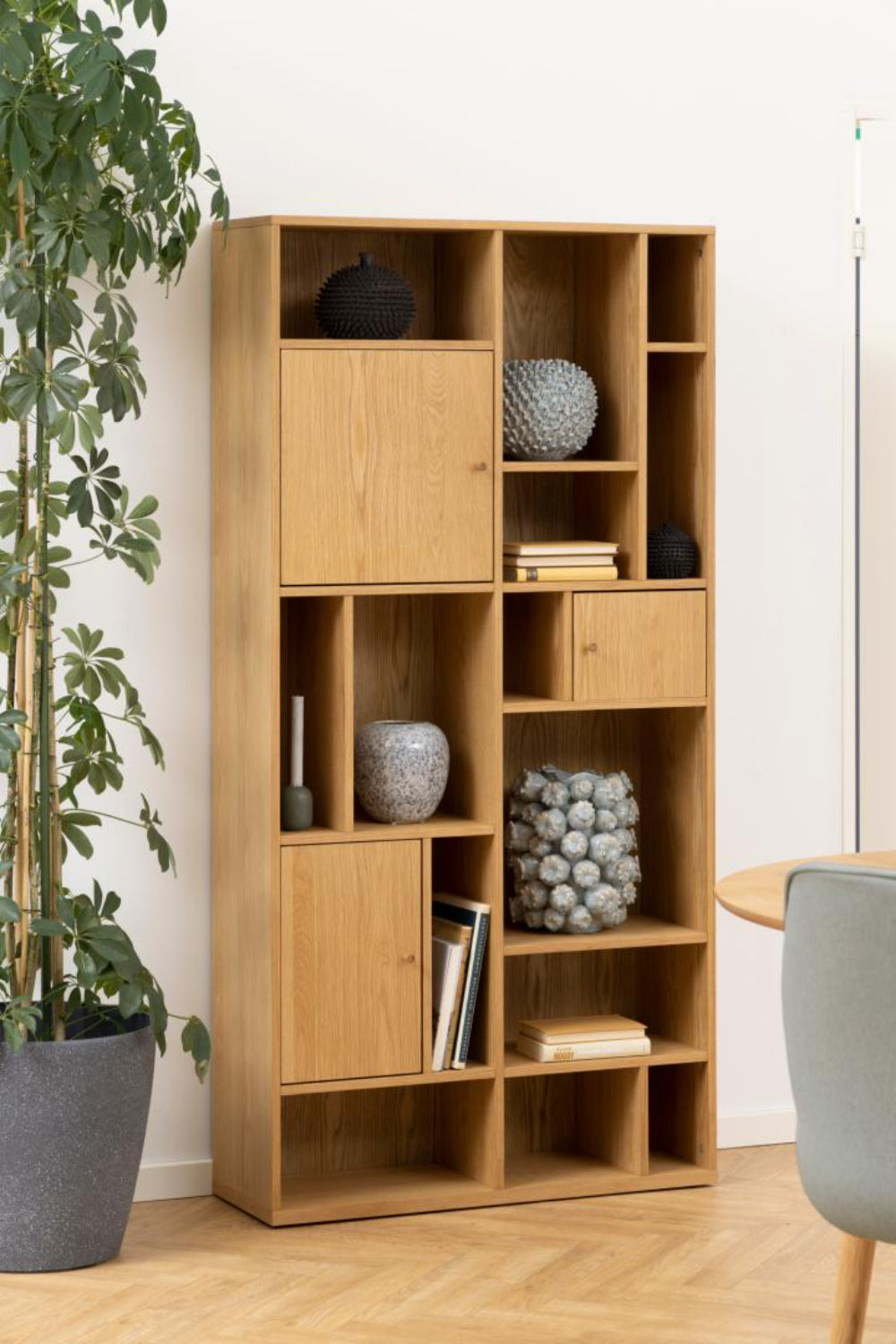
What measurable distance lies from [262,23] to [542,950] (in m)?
1.99

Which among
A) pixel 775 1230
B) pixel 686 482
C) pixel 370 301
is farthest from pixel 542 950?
pixel 370 301

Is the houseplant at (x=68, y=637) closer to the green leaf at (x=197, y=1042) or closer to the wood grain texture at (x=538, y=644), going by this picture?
the green leaf at (x=197, y=1042)

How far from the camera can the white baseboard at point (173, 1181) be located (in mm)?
4168

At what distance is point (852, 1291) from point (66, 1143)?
4.72 ft

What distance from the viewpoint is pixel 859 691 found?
4.68 metres

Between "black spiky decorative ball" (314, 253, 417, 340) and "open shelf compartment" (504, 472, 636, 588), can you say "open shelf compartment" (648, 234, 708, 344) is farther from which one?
"black spiky decorative ball" (314, 253, 417, 340)

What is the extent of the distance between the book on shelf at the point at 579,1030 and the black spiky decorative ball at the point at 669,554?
0.96 meters

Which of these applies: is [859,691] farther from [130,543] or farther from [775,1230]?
[130,543]

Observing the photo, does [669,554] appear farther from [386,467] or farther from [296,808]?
[296,808]

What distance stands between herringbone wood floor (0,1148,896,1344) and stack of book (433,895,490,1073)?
334mm

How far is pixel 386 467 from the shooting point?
3.96m

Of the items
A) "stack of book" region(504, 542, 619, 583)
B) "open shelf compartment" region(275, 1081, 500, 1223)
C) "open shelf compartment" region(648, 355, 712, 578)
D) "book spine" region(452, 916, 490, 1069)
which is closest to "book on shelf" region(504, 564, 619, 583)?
"stack of book" region(504, 542, 619, 583)

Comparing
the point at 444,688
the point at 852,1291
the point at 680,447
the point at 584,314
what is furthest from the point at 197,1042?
the point at 584,314

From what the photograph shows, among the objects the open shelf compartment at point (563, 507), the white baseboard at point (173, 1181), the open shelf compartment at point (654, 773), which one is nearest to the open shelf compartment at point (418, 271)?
the open shelf compartment at point (563, 507)
